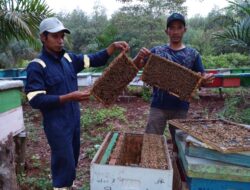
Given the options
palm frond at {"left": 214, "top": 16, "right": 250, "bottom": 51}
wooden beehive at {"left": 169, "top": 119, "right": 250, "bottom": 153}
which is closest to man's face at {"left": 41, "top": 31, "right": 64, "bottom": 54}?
wooden beehive at {"left": 169, "top": 119, "right": 250, "bottom": 153}

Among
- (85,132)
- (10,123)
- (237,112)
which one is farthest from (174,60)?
(237,112)

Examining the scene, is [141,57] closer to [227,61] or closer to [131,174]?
[131,174]

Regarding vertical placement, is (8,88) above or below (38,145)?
above

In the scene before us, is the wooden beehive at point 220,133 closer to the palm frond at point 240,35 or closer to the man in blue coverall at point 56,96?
the man in blue coverall at point 56,96

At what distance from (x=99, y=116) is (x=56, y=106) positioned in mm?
4374

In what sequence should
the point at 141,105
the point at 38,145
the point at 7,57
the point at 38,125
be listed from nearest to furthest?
the point at 38,145 → the point at 38,125 → the point at 141,105 → the point at 7,57

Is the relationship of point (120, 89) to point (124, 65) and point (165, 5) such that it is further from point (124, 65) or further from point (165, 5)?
point (165, 5)

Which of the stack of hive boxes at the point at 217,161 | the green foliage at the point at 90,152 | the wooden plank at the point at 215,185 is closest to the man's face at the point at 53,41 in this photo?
the stack of hive boxes at the point at 217,161

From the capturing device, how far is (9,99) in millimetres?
3617

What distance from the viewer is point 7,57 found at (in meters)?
16.3

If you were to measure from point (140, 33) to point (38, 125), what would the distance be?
11.0 m

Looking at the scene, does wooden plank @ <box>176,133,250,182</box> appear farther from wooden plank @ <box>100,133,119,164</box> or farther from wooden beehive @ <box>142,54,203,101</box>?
wooden beehive @ <box>142,54,203,101</box>

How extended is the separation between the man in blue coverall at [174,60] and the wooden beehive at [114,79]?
25cm

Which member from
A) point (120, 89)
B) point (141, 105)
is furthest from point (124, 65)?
point (141, 105)
